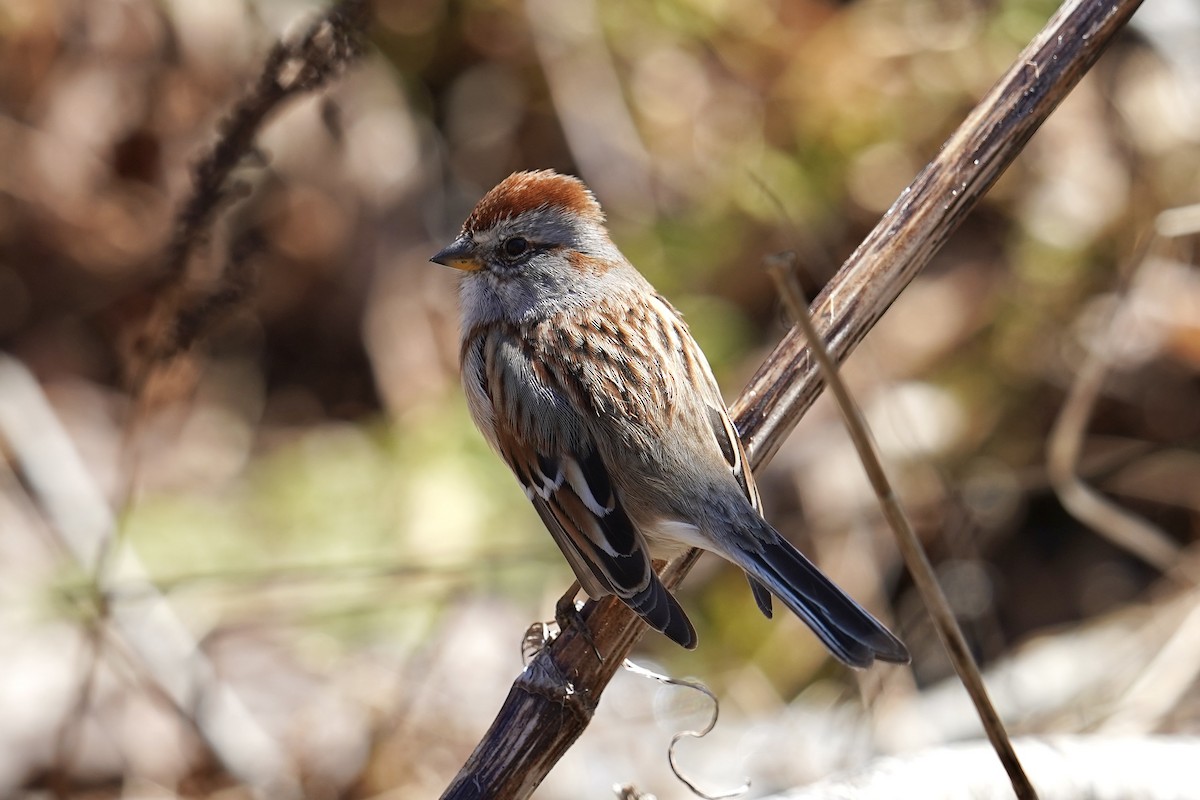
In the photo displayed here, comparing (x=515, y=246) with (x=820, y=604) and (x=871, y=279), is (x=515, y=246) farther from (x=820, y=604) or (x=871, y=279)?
(x=820, y=604)

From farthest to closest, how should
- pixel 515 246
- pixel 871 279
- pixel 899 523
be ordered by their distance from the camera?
pixel 515 246 < pixel 871 279 < pixel 899 523

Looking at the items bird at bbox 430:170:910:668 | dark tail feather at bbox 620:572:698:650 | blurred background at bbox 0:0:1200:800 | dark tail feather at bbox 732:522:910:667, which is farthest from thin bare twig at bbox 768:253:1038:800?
blurred background at bbox 0:0:1200:800

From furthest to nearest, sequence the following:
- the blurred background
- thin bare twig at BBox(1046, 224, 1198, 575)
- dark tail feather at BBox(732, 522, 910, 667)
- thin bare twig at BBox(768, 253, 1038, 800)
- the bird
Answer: the blurred background < thin bare twig at BBox(1046, 224, 1198, 575) < the bird < dark tail feather at BBox(732, 522, 910, 667) < thin bare twig at BBox(768, 253, 1038, 800)

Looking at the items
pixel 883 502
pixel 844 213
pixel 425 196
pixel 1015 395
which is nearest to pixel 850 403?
pixel 883 502

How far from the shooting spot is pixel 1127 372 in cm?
422

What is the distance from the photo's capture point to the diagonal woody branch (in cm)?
168

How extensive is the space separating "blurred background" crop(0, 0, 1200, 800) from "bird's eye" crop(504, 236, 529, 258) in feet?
2.66

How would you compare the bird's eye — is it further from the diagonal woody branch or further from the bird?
the diagonal woody branch

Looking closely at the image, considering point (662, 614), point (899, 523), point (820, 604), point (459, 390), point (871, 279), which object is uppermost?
point (459, 390)

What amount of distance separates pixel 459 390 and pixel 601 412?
1961 mm

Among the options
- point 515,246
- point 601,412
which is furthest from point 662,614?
point 515,246

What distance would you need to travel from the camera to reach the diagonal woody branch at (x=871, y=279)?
1.68m

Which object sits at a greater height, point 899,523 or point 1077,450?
point 1077,450

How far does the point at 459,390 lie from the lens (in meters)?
4.28
